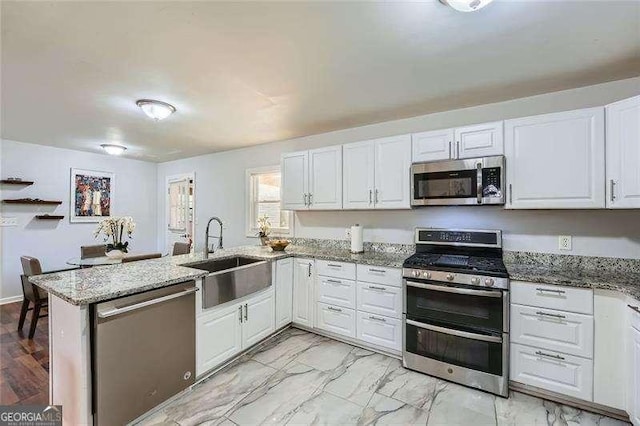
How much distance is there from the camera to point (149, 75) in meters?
2.19

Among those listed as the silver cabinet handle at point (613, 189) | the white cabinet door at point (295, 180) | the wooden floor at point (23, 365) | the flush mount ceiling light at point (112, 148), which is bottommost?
the wooden floor at point (23, 365)

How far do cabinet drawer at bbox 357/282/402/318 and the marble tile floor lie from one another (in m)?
0.45

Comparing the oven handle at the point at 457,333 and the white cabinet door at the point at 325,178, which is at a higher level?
the white cabinet door at the point at 325,178

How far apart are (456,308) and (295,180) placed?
226cm

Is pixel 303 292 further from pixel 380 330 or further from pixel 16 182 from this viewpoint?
pixel 16 182

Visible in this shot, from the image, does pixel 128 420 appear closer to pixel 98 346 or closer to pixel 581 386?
pixel 98 346

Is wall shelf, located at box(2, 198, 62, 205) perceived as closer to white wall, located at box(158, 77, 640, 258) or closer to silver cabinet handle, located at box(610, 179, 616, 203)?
white wall, located at box(158, 77, 640, 258)

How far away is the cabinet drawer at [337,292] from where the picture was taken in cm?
285

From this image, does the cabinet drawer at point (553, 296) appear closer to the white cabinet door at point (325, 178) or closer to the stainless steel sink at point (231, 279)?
the white cabinet door at point (325, 178)

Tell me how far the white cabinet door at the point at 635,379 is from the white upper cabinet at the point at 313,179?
242 cm

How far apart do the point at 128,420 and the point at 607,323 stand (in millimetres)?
3114

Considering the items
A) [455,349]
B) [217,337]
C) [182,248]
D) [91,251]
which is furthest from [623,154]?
[91,251]

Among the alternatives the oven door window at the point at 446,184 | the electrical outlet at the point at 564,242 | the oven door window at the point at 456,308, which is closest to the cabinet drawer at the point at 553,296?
the oven door window at the point at 456,308

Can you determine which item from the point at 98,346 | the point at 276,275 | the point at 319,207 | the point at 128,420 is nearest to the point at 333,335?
the point at 276,275
